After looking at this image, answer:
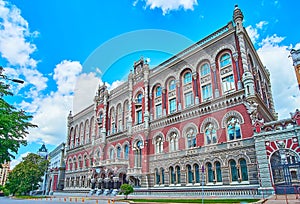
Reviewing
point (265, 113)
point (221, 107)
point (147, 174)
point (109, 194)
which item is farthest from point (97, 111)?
point (265, 113)

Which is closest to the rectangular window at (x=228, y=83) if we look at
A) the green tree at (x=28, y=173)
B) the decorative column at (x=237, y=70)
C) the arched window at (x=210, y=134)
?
the decorative column at (x=237, y=70)

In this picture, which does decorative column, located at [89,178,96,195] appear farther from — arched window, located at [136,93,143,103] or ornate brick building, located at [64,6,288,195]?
arched window, located at [136,93,143,103]

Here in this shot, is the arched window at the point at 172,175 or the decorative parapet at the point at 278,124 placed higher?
the decorative parapet at the point at 278,124

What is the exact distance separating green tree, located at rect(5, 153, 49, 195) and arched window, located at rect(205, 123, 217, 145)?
47.1 metres

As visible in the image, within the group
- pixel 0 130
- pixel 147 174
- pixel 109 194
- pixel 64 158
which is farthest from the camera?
pixel 64 158

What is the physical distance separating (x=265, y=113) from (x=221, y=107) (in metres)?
5.18

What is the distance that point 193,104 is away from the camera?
92.9 ft

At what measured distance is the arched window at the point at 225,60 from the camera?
2636 cm

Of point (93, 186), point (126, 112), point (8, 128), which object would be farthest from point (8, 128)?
point (93, 186)

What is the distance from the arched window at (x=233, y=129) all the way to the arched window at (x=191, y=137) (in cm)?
436

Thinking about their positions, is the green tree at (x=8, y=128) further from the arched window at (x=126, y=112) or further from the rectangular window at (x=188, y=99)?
the arched window at (x=126, y=112)

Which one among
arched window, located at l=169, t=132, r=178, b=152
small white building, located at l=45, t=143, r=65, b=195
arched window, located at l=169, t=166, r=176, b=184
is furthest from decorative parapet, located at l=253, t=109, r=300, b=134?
small white building, located at l=45, t=143, r=65, b=195

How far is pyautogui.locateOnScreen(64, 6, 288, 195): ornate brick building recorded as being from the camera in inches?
902

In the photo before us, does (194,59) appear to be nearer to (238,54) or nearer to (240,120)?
(238,54)
